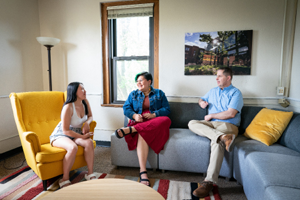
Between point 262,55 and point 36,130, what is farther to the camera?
point 262,55

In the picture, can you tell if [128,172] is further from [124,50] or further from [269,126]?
[124,50]

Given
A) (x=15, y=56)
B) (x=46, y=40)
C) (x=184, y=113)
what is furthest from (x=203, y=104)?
(x=15, y=56)

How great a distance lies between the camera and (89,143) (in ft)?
6.61

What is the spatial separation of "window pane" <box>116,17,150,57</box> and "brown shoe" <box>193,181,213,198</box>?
2.10m

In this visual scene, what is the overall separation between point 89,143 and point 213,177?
1332mm

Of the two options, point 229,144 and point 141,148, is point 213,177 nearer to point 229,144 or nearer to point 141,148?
point 229,144

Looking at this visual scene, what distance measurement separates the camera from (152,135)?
2109mm

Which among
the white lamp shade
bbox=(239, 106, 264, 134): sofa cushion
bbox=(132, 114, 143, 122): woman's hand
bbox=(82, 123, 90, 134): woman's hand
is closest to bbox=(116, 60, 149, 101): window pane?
bbox=(132, 114, 143, 122): woman's hand

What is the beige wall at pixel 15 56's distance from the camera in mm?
2645

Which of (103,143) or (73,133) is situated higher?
(73,133)

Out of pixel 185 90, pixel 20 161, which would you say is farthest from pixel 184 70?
pixel 20 161

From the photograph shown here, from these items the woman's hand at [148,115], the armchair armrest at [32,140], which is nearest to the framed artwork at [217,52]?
the woman's hand at [148,115]

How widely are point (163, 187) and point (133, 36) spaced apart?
2.31m

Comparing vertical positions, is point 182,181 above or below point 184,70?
below
